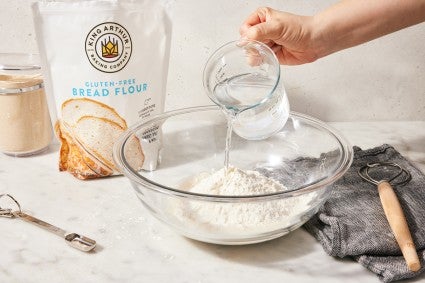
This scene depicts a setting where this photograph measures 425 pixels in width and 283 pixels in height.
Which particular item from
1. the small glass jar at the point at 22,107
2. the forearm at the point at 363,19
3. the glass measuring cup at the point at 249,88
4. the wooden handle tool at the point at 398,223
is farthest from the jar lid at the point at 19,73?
the wooden handle tool at the point at 398,223

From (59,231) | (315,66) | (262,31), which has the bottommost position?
(59,231)

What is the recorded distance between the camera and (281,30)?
33.1 inches

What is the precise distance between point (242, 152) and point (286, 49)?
7.6 inches

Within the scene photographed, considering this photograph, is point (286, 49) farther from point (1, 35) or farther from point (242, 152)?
point (1, 35)

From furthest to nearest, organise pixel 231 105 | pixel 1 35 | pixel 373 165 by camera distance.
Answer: pixel 1 35, pixel 373 165, pixel 231 105

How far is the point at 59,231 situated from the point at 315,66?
2.06 ft

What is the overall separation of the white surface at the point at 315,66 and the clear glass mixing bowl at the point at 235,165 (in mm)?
154

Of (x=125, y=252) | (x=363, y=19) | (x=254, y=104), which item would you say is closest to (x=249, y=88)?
(x=254, y=104)

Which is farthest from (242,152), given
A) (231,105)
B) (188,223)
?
(188,223)

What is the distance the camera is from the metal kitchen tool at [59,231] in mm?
708

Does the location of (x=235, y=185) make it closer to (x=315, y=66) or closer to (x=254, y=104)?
(x=254, y=104)

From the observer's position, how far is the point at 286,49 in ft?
3.02

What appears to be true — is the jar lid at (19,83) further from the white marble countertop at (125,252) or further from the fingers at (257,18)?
the fingers at (257,18)

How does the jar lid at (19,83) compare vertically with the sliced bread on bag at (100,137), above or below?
above
